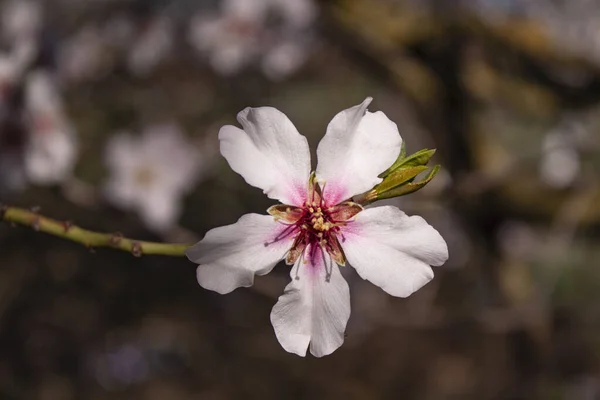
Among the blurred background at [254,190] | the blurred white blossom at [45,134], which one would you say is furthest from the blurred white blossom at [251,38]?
the blurred white blossom at [45,134]

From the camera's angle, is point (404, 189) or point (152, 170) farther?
point (152, 170)

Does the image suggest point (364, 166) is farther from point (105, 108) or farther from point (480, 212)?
point (105, 108)

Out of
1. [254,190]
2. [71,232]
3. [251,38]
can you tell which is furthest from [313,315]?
[254,190]

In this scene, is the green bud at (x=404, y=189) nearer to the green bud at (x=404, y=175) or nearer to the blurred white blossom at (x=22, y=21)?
the green bud at (x=404, y=175)

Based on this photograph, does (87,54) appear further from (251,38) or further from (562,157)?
(562,157)

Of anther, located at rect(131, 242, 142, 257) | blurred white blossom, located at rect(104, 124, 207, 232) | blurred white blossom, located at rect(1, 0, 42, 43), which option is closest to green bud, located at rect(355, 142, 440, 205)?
anther, located at rect(131, 242, 142, 257)

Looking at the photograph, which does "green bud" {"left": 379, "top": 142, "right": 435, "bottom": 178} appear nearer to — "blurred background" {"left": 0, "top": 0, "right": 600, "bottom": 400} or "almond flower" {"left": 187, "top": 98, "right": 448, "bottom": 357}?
"almond flower" {"left": 187, "top": 98, "right": 448, "bottom": 357}

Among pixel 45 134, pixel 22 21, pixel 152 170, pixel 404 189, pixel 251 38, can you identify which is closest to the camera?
pixel 404 189

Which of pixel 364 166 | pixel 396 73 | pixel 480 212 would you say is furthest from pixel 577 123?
pixel 364 166
